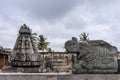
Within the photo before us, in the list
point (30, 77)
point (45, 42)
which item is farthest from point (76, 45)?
point (45, 42)

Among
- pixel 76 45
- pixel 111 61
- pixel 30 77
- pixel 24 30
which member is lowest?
pixel 30 77

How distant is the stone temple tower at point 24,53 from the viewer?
8427mm

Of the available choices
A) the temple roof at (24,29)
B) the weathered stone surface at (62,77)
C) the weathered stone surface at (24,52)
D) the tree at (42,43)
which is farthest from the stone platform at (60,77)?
the tree at (42,43)

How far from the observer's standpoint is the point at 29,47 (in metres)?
9.04

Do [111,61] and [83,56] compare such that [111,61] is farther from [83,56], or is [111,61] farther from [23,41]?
[23,41]

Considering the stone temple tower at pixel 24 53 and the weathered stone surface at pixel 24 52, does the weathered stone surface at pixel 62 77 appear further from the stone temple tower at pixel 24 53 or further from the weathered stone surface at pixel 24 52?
the weathered stone surface at pixel 24 52

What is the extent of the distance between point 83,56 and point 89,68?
0.79ft

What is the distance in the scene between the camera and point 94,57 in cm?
413

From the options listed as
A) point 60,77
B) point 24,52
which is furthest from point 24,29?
point 60,77

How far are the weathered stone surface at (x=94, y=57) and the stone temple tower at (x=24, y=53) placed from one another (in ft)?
14.1

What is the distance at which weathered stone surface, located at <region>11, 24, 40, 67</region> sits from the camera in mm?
8477

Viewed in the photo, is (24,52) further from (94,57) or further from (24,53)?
(94,57)

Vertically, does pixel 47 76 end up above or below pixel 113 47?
below

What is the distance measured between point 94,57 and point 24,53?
16.4 feet
